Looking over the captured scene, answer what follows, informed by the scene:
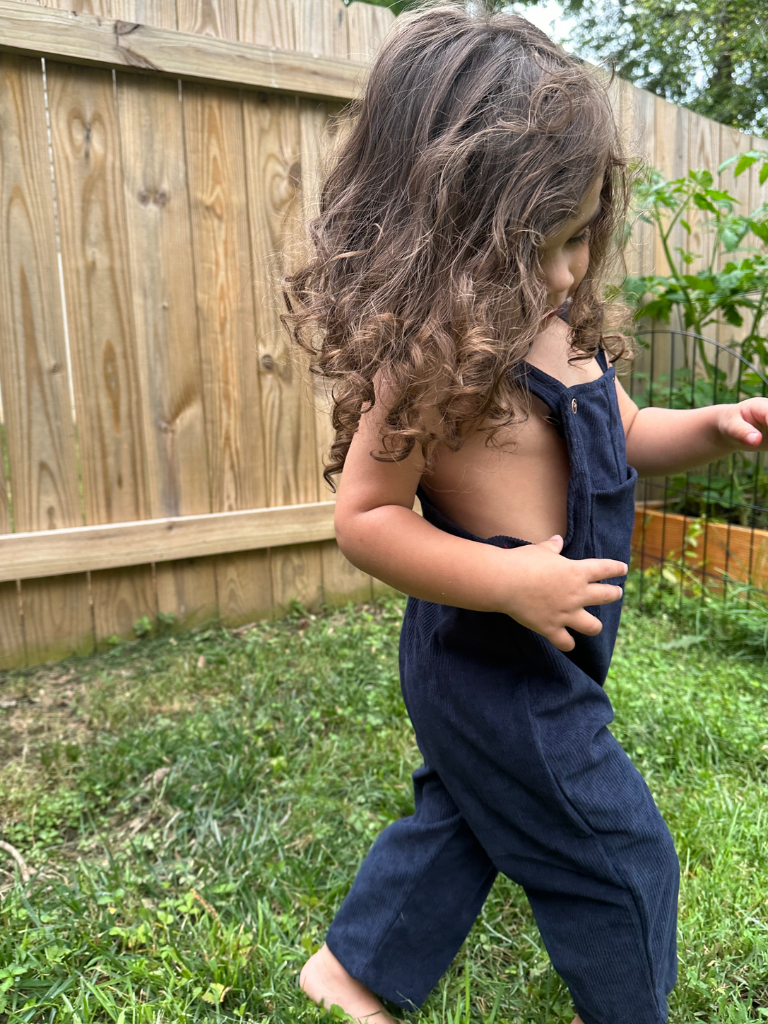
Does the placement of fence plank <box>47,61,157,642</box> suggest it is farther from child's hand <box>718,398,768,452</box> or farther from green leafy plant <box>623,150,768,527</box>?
child's hand <box>718,398,768,452</box>

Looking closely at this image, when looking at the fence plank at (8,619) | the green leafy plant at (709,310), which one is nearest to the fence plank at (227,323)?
the fence plank at (8,619)

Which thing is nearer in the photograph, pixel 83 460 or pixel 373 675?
pixel 373 675

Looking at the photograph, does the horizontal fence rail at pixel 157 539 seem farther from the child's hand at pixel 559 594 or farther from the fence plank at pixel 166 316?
the child's hand at pixel 559 594

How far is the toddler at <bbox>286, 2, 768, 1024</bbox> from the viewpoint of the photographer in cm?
91

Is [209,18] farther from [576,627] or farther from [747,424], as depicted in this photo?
[576,627]

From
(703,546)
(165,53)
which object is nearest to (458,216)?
(165,53)

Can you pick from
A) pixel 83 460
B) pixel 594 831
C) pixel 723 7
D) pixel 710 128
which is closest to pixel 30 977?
pixel 594 831

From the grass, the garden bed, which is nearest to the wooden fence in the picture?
the grass

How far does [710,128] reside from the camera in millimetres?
3955

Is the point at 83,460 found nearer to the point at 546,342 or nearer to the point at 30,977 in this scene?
the point at 30,977

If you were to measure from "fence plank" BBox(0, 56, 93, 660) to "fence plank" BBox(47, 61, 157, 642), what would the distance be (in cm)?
5

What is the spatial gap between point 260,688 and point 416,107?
1771 millimetres

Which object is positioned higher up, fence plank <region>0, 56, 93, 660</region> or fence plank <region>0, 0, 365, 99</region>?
fence plank <region>0, 0, 365, 99</region>

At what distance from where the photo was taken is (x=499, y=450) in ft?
3.35
